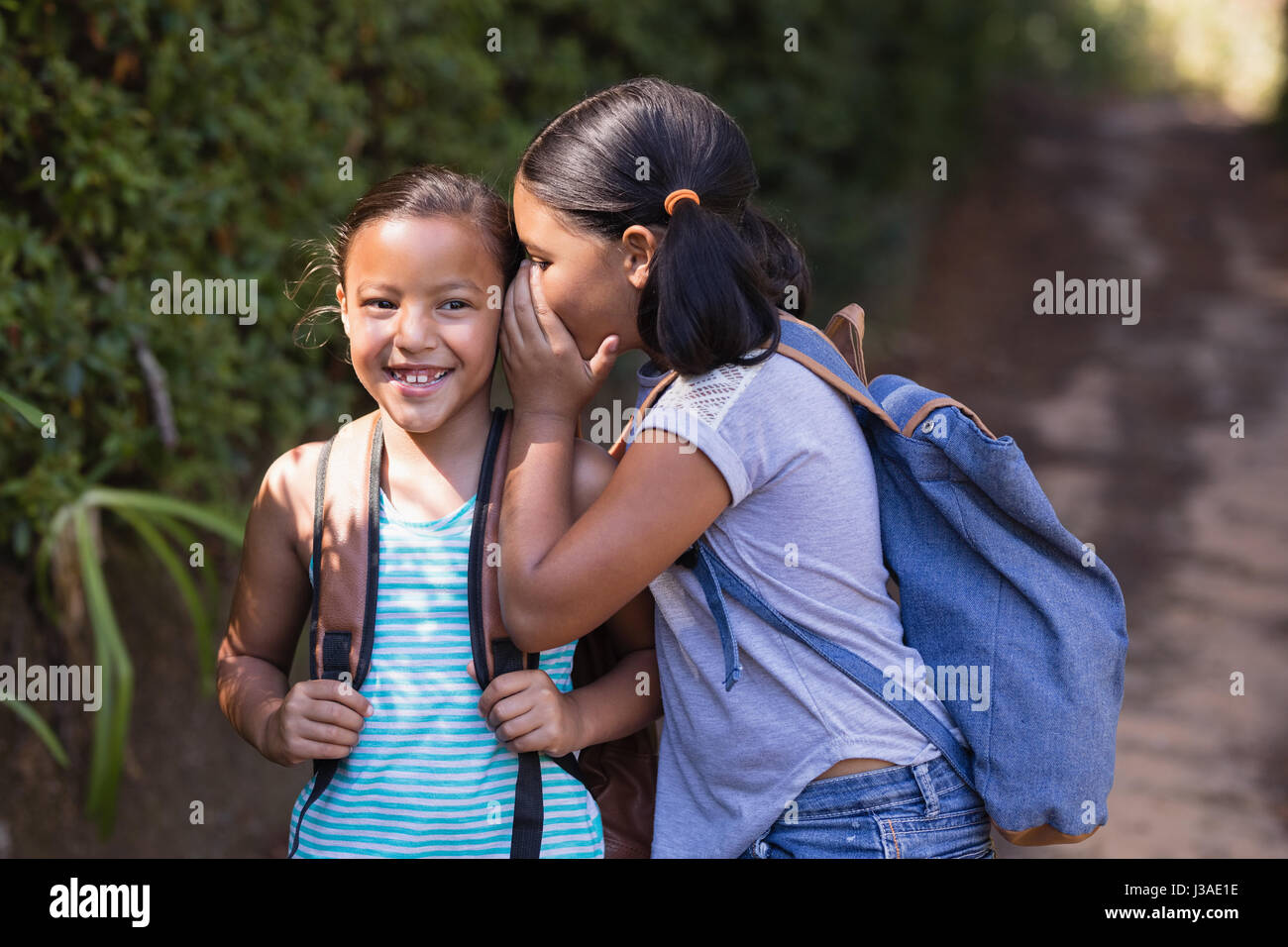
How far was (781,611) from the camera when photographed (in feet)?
5.44

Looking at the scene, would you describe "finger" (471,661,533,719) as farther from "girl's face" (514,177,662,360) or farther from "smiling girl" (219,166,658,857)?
"girl's face" (514,177,662,360)

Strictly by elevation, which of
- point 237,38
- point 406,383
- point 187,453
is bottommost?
point 406,383

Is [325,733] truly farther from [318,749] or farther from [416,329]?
[416,329]

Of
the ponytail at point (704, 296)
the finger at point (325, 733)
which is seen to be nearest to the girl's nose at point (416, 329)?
the ponytail at point (704, 296)

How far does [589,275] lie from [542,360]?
0.47 feet

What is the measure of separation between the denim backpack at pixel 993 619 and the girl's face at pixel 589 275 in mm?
125

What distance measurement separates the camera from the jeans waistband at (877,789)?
64.9 inches

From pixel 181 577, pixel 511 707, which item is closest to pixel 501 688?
pixel 511 707

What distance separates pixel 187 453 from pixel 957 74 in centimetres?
968

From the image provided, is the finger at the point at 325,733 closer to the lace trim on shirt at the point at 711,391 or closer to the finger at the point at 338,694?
the finger at the point at 338,694

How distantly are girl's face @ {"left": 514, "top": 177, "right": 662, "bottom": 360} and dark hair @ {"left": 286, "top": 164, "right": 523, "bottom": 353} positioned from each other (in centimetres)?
8

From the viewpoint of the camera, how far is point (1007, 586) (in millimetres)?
1673

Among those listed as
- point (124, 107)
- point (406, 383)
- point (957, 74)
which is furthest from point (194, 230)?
point (957, 74)

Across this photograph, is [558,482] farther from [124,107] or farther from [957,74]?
[957,74]
